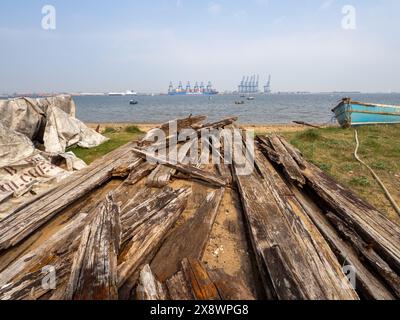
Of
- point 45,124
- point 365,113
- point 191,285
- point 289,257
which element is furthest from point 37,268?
point 365,113

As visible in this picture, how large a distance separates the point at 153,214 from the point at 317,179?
3.17 metres

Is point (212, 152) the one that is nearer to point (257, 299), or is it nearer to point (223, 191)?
point (223, 191)

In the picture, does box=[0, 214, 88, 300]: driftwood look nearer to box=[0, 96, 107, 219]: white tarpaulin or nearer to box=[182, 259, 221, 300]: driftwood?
box=[182, 259, 221, 300]: driftwood

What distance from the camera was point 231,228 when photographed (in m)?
2.82

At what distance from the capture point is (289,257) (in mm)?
2004

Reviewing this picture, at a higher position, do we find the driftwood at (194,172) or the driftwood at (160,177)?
the driftwood at (194,172)

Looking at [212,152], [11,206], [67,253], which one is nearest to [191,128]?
[212,152]

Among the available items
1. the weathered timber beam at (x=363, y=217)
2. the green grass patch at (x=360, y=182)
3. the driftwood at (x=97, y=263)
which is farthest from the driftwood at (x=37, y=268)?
the green grass patch at (x=360, y=182)

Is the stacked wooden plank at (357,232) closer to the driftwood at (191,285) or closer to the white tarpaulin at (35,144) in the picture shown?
the driftwood at (191,285)

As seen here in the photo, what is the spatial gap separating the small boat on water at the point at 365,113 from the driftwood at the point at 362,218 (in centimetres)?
1271

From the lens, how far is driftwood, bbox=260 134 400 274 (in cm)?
243

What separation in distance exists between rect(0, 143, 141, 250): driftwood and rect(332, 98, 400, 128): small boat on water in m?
14.7

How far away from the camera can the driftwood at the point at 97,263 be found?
5.38 ft
